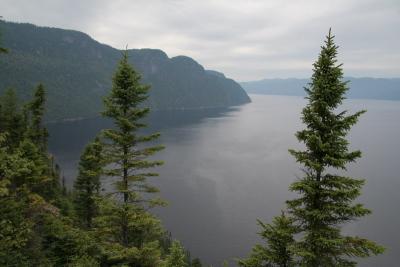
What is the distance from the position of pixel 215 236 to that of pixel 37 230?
53.9 meters

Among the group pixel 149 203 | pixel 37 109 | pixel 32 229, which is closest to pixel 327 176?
pixel 149 203

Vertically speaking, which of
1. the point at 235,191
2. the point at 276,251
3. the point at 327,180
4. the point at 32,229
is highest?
the point at 327,180

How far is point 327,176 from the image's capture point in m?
14.2

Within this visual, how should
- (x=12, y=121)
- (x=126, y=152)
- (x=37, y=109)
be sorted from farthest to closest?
(x=37, y=109) < (x=12, y=121) < (x=126, y=152)

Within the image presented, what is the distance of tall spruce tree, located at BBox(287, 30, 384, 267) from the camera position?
44.8 ft

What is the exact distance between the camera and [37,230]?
1045 inches

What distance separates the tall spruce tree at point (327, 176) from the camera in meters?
A: 13.6

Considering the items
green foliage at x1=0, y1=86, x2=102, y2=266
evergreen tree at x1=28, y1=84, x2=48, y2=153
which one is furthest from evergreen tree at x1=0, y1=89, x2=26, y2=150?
green foliage at x1=0, y1=86, x2=102, y2=266

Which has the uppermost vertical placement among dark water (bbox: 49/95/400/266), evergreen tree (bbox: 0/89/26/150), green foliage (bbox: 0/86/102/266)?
evergreen tree (bbox: 0/89/26/150)

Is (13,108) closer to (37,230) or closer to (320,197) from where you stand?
(37,230)

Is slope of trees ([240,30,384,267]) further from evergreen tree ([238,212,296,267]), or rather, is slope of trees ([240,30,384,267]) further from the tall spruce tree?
evergreen tree ([238,212,296,267])

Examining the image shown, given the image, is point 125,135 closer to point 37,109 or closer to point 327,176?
point 327,176

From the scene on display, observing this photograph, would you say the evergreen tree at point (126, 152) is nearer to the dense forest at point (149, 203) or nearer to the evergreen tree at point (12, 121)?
the dense forest at point (149, 203)

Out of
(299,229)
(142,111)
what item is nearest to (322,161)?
(299,229)
